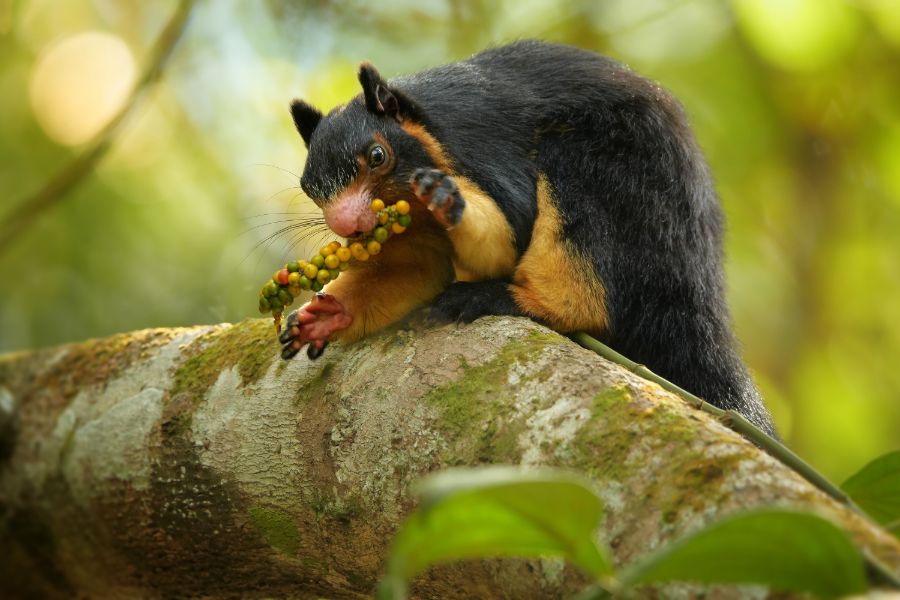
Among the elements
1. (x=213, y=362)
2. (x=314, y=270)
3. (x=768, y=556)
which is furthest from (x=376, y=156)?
(x=768, y=556)

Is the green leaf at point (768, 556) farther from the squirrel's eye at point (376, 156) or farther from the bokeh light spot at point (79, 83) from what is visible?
the bokeh light spot at point (79, 83)

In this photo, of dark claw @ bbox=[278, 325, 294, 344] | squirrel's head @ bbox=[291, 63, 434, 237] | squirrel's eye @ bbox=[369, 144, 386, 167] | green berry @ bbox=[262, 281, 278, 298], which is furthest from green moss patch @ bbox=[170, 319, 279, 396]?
squirrel's eye @ bbox=[369, 144, 386, 167]

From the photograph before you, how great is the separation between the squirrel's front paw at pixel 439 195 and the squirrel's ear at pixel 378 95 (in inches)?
18.0

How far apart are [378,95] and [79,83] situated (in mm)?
5053

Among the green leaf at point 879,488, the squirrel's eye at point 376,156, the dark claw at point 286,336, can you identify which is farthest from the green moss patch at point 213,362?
the green leaf at point 879,488

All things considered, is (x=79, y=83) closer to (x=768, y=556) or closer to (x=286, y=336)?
(x=286, y=336)

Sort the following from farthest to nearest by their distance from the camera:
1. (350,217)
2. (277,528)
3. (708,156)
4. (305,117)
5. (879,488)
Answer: (708,156) < (305,117) < (350,217) < (277,528) < (879,488)

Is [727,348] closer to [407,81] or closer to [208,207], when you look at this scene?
[407,81]

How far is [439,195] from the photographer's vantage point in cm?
289

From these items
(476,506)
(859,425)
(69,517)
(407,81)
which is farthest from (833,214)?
(476,506)

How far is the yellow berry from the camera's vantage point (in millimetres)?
2867

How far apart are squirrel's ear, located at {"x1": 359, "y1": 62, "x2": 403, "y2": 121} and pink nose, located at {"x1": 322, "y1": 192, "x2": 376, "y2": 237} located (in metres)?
0.38

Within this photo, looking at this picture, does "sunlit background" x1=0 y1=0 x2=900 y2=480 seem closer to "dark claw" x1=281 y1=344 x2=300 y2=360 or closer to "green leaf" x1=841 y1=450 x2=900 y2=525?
"dark claw" x1=281 y1=344 x2=300 y2=360

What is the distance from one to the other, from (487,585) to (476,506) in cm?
105
